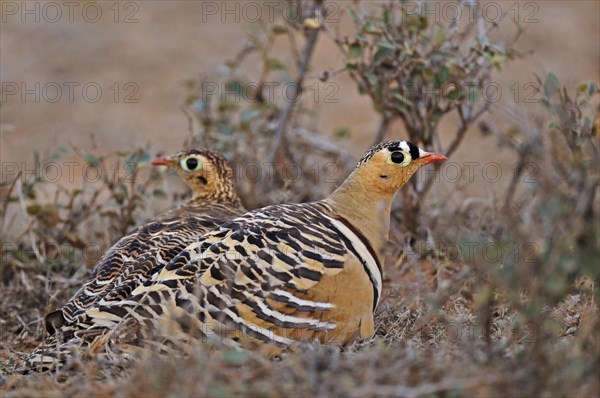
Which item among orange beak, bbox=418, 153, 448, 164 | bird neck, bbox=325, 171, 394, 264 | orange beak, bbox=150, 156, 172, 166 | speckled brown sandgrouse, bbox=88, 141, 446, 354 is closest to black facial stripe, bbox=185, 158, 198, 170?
orange beak, bbox=150, 156, 172, 166

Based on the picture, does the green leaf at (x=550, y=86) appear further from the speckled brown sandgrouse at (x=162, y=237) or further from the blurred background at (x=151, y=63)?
the blurred background at (x=151, y=63)

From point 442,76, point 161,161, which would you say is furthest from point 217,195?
point 442,76

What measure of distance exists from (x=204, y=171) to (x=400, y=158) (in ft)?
5.46

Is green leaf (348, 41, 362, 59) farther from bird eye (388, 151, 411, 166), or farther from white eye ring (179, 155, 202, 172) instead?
bird eye (388, 151, 411, 166)

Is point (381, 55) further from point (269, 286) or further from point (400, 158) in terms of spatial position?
point (269, 286)

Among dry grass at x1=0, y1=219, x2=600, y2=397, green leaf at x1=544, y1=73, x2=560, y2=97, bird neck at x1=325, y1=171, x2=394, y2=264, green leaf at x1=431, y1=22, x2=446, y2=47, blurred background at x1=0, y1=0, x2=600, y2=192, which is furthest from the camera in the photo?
blurred background at x1=0, y1=0, x2=600, y2=192

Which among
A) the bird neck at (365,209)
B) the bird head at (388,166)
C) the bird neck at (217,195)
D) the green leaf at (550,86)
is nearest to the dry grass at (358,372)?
the bird neck at (365,209)

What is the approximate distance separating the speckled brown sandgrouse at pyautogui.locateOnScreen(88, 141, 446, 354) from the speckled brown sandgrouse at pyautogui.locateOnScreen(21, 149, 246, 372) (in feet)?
0.97

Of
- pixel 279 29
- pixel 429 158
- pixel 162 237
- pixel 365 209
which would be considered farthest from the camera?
pixel 279 29

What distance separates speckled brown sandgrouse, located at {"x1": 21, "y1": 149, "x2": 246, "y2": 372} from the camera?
4.31 metres

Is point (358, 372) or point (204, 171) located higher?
point (204, 171)

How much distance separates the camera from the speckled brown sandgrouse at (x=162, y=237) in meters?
4.31

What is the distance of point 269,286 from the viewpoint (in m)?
3.79

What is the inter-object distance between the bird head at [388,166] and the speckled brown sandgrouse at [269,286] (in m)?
0.32
